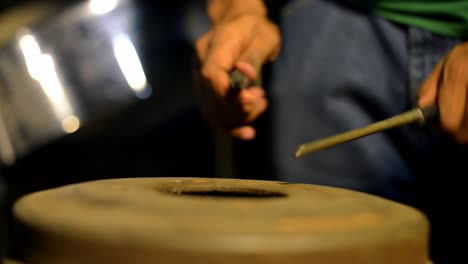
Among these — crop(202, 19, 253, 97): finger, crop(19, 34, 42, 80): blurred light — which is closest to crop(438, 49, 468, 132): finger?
crop(202, 19, 253, 97): finger

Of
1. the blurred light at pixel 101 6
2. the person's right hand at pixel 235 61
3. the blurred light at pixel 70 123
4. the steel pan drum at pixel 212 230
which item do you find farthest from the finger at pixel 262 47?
the blurred light at pixel 101 6

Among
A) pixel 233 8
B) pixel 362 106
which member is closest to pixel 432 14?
pixel 362 106

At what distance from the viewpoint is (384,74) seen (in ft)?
3.99

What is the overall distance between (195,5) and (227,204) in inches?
70.9

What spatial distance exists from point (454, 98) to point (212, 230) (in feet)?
1.56

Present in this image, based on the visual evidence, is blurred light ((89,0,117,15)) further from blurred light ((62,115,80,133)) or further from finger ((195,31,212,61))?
finger ((195,31,212,61))

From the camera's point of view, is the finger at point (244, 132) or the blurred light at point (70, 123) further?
the blurred light at point (70, 123)

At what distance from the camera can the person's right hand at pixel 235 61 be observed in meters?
1.03

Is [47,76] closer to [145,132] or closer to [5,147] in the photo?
[5,147]

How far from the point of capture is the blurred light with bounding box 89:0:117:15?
220cm

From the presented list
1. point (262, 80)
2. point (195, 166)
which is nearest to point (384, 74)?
point (262, 80)

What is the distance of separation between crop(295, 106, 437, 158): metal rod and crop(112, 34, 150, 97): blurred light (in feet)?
4.24

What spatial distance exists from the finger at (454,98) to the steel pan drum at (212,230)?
0.84 feet

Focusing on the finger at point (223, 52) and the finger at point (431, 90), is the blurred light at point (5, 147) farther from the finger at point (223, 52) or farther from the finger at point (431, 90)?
the finger at point (431, 90)
